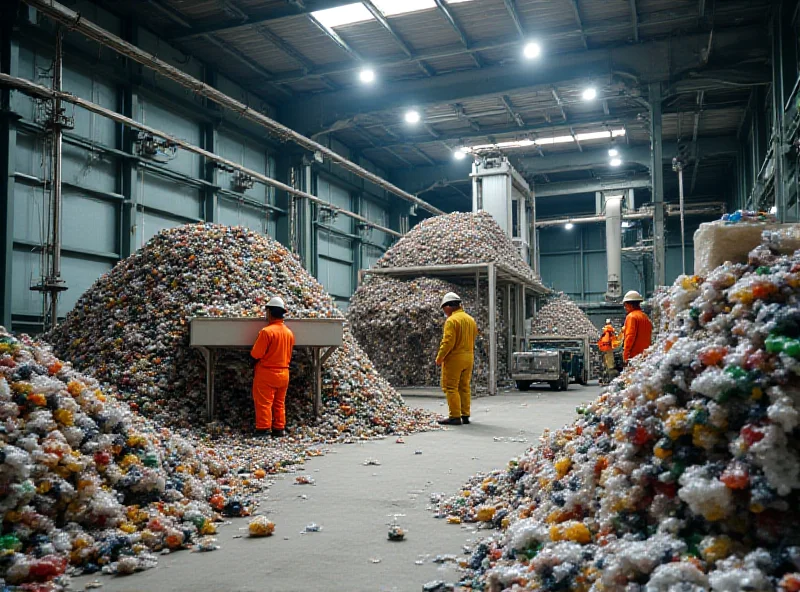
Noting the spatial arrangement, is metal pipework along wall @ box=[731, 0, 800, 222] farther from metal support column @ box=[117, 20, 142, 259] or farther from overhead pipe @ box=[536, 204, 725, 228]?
metal support column @ box=[117, 20, 142, 259]

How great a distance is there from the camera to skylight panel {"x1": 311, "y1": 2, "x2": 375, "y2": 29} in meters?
14.7

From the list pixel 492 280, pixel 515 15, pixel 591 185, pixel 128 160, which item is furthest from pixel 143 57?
pixel 591 185

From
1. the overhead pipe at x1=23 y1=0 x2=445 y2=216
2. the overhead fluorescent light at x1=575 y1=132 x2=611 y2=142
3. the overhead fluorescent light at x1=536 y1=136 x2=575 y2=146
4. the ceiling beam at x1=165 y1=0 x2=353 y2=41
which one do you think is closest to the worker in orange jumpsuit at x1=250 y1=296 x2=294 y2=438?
the overhead pipe at x1=23 y1=0 x2=445 y2=216

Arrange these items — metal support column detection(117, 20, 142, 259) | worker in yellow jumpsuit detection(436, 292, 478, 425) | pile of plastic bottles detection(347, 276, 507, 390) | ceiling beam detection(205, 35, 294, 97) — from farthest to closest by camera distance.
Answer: ceiling beam detection(205, 35, 294, 97) → pile of plastic bottles detection(347, 276, 507, 390) → metal support column detection(117, 20, 142, 259) → worker in yellow jumpsuit detection(436, 292, 478, 425)

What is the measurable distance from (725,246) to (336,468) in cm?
395

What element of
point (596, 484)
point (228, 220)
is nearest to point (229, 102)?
point (228, 220)

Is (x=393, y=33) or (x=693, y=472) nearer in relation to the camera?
(x=693, y=472)

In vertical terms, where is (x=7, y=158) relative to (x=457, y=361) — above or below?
above

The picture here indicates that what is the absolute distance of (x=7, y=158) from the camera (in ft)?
36.8

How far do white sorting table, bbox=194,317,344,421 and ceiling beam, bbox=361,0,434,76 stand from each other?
339 inches

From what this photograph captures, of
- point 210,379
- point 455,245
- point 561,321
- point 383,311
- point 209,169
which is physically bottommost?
point 210,379

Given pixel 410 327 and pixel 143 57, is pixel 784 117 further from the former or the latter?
pixel 143 57

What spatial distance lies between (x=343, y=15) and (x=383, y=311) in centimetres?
670

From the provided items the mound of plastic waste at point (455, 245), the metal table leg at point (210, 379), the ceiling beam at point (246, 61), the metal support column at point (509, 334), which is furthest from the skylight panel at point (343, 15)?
the metal table leg at point (210, 379)
